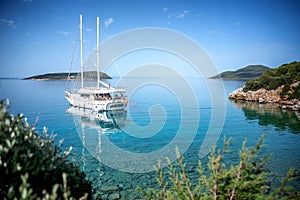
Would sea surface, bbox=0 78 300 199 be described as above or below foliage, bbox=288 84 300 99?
below

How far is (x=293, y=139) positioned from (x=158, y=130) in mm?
14135

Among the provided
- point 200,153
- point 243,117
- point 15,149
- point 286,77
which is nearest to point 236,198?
point 15,149

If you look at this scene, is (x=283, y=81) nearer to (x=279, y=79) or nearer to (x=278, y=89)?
(x=279, y=79)

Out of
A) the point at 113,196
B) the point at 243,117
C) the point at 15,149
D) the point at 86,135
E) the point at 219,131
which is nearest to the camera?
the point at 15,149

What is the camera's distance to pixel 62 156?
4.76m

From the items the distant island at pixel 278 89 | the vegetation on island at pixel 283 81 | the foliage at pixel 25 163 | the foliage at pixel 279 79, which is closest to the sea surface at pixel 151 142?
the foliage at pixel 25 163

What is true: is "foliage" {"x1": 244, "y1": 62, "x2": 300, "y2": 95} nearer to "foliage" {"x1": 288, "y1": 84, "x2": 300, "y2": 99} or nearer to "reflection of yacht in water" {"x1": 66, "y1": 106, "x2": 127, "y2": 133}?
"foliage" {"x1": 288, "y1": 84, "x2": 300, "y2": 99}

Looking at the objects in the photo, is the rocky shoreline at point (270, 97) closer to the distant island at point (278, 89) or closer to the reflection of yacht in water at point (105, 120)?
the distant island at point (278, 89)

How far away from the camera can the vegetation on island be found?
4964 cm

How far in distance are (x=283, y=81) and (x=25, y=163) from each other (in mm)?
60516

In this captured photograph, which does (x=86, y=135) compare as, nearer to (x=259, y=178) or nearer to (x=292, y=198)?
(x=292, y=198)

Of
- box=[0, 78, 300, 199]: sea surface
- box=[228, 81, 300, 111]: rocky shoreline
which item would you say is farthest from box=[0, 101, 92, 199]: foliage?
box=[228, 81, 300, 111]: rocky shoreline

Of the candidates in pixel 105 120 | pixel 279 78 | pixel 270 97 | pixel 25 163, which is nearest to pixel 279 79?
pixel 279 78

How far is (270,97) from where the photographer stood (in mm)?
53938
